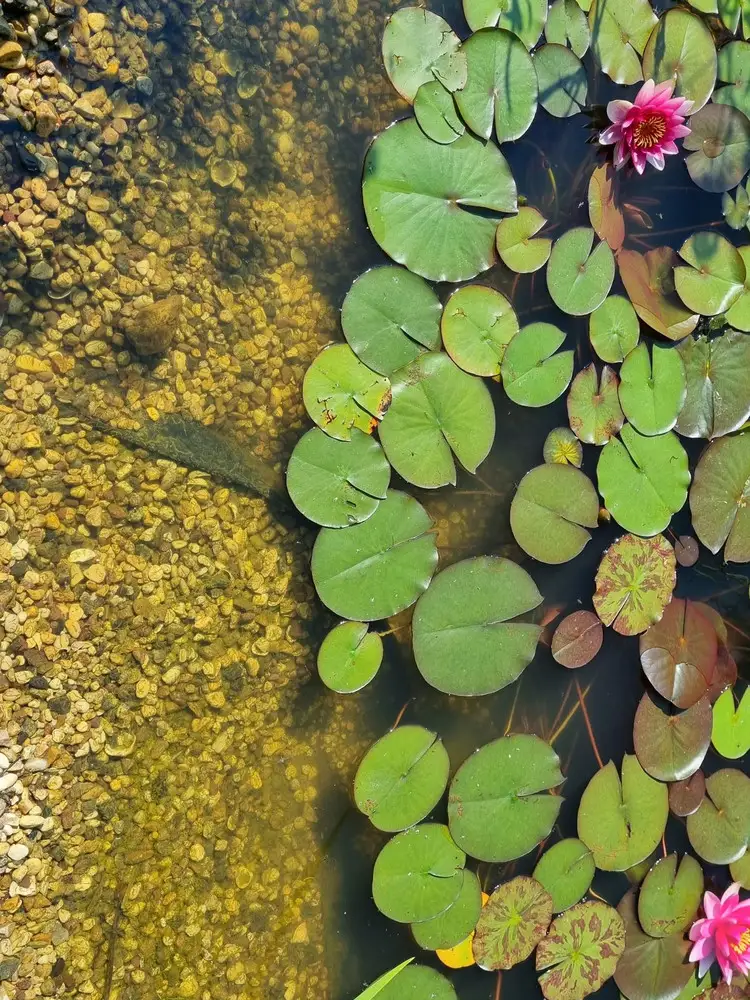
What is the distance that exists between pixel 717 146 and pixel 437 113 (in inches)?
51.6

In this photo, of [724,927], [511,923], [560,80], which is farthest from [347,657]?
[560,80]

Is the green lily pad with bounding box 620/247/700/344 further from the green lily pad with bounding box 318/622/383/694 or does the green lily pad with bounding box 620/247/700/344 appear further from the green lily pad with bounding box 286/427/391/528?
the green lily pad with bounding box 318/622/383/694

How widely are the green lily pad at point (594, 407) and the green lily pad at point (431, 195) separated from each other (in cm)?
64

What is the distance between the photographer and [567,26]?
2.60 meters

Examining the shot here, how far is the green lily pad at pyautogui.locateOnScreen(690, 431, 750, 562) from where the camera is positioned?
2686 mm

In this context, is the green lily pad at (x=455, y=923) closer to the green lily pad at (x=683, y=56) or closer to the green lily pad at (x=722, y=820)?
the green lily pad at (x=722, y=820)

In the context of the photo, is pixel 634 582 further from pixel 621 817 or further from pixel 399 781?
pixel 399 781

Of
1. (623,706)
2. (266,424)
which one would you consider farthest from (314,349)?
(623,706)

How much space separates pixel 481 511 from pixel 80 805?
183cm

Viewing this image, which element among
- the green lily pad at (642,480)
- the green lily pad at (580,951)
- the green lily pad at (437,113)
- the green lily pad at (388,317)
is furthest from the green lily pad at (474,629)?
the green lily pad at (437,113)

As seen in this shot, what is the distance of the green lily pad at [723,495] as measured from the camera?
269 centimetres

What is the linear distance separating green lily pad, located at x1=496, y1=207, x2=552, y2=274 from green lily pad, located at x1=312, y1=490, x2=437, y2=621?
1042 millimetres

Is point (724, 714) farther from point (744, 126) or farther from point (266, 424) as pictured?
point (744, 126)

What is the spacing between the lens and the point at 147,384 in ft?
7.70
